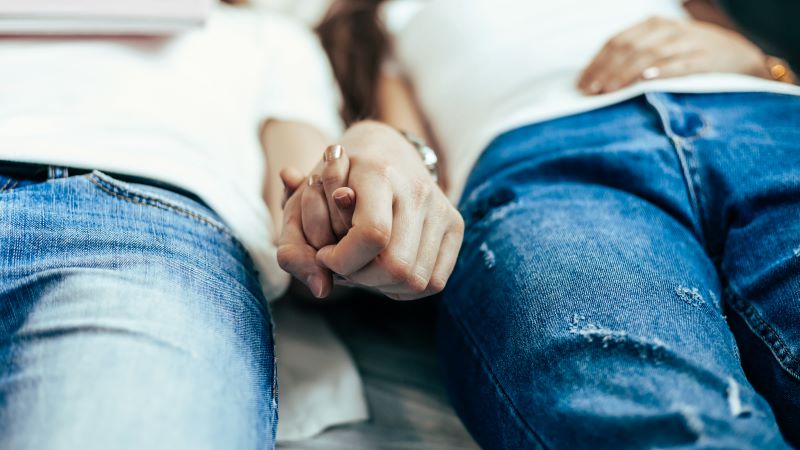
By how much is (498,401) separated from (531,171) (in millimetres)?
216

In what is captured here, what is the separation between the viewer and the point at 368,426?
629 millimetres

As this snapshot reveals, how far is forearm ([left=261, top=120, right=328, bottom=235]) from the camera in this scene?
0.64 m

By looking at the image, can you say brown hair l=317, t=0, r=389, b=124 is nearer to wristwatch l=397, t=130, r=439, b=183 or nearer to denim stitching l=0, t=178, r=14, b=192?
wristwatch l=397, t=130, r=439, b=183

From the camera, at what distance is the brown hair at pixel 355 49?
899mm

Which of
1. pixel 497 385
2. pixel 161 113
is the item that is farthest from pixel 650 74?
pixel 161 113

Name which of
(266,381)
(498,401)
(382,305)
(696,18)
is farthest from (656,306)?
(696,18)

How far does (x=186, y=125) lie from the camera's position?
61cm

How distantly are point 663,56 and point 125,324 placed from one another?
562mm

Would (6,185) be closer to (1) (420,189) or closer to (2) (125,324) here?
(2) (125,324)

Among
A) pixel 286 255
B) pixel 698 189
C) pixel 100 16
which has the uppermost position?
pixel 100 16

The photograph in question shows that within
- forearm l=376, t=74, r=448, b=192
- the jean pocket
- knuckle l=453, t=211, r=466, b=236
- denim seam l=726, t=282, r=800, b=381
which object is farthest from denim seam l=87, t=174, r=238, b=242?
denim seam l=726, t=282, r=800, b=381

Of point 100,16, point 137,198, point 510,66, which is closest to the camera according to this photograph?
point 137,198

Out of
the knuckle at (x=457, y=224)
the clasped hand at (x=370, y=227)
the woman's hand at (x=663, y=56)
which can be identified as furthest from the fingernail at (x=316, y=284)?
the woman's hand at (x=663, y=56)

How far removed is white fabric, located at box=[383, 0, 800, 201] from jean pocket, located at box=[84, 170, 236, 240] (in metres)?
0.26
